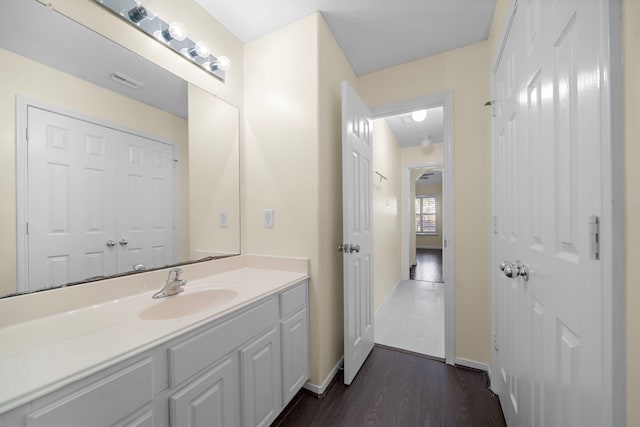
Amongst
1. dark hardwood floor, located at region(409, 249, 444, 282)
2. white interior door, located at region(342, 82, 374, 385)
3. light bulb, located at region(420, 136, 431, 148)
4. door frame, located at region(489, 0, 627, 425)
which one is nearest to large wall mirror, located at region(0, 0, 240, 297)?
white interior door, located at region(342, 82, 374, 385)

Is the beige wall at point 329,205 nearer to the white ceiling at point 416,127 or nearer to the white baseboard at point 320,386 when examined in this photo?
the white baseboard at point 320,386

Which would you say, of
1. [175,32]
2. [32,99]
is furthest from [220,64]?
[32,99]

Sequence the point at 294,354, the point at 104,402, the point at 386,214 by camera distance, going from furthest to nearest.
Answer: the point at 386,214 < the point at 294,354 < the point at 104,402

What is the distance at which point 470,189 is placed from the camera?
1.87 meters

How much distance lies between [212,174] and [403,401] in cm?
195

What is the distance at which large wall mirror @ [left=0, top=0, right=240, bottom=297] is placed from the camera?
0.85 meters

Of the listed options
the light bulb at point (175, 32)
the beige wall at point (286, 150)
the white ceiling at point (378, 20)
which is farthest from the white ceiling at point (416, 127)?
the light bulb at point (175, 32)

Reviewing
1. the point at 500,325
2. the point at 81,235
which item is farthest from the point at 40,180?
the point at 500,325

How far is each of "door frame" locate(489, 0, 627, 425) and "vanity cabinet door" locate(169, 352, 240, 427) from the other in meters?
1.13

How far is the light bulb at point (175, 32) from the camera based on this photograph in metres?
1.28

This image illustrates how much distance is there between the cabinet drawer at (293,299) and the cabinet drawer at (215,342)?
7 centimetres

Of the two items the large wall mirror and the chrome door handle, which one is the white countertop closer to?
the large wall mirror

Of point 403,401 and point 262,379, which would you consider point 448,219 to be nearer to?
point 403,401

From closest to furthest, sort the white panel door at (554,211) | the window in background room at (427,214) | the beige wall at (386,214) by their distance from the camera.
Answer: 1. the white panel door at (554,211)
2. the beige wall at (386,214)
3. the window in background room at (427,214)
